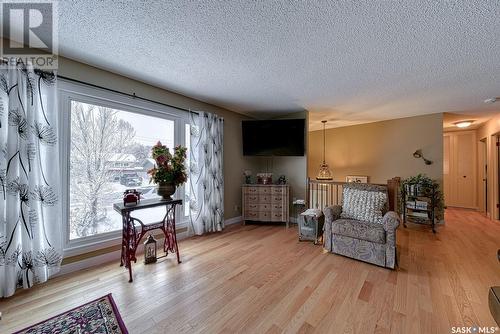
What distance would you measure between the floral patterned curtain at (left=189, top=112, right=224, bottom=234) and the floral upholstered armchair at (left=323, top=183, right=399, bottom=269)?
73.2 inches

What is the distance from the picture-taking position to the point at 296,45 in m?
1.81

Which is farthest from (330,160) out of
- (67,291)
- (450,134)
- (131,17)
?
(67,291)

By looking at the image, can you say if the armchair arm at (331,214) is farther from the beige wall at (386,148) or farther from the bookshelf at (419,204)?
the bookshelf at (419,204)

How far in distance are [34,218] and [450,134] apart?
8493mm

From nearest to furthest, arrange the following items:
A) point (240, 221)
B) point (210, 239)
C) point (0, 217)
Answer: point (0, 217) → point (210, 239) → point (240, 221)

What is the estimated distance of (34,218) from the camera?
184 centimetres

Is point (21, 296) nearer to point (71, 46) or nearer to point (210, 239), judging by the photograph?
point (210, 239)

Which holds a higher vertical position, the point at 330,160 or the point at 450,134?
the point at 450,134

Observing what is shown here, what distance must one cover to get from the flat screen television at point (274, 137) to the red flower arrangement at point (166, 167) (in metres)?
1.86

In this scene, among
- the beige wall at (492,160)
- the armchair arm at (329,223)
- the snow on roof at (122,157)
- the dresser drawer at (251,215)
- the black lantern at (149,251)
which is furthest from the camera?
the beige wall at (492,160)

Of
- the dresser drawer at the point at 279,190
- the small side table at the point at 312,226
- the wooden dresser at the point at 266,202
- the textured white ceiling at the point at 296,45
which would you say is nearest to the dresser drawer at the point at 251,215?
the wooden dresser at the point at 266,202

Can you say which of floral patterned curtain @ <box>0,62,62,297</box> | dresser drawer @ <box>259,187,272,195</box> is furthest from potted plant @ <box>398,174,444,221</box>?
floral patterned curtain @ <box>0,62,62,297</box>

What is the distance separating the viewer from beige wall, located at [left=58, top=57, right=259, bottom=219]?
221 cm

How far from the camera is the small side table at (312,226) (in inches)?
117
